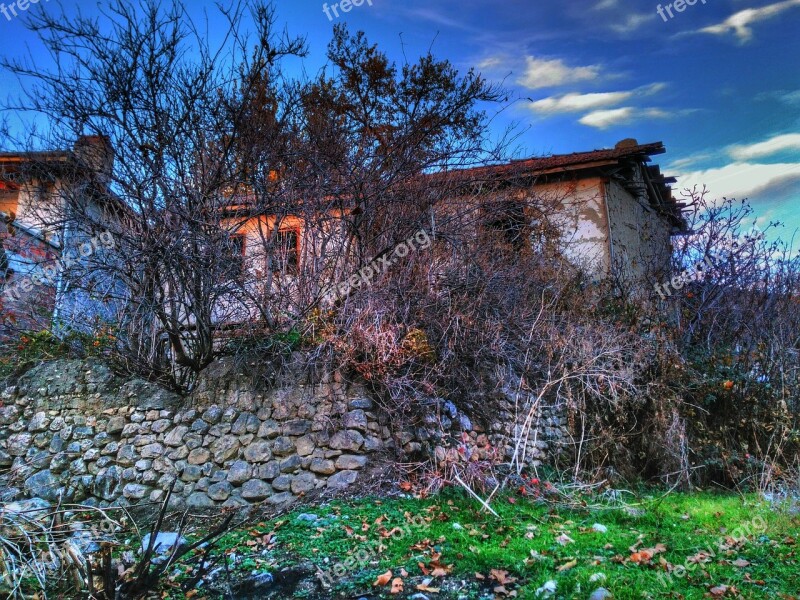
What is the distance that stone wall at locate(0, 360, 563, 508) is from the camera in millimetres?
6332

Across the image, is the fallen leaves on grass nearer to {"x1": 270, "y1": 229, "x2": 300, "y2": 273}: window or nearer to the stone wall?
the stone wall

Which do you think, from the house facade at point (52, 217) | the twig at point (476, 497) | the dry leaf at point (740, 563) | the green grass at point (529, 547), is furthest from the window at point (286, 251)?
the dry leaf at point (740, 563)

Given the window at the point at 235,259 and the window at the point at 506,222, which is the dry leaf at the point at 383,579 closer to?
the window at the point at 235,259

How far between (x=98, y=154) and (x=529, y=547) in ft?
23.7

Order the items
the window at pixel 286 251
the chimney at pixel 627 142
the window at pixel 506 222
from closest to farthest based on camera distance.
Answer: the window at pixel 286 251
the window at pixel 506 222
the chimney at pixel 627 142

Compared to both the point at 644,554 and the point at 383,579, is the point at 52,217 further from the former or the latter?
the point at 644,554

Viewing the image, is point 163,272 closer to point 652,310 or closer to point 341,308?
point 341,308

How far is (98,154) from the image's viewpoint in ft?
23.5

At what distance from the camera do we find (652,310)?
912cm

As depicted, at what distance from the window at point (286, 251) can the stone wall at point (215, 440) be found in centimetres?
162

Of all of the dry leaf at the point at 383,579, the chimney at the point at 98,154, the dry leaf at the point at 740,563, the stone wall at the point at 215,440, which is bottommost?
the dry leaf at the point at 740,563

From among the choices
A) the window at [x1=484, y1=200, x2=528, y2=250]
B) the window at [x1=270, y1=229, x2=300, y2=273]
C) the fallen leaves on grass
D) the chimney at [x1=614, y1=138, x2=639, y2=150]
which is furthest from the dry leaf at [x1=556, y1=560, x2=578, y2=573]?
the chimney at [x1=614, y1=138, x2=639, y2=150]

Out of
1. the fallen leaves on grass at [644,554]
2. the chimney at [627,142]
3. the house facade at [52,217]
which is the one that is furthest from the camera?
the chimney at [627,142]

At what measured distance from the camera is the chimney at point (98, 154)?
7051mm
